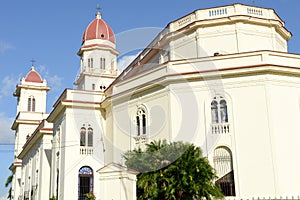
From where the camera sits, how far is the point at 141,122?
83.3 ft

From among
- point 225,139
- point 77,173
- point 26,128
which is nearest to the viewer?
point 225,139

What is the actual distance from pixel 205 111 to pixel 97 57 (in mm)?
25767

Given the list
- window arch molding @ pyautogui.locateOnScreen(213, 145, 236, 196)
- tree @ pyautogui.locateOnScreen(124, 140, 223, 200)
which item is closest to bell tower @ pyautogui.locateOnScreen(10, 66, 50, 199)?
window arch molding @ pyautogui.locateOnScreen(213, 145, 236, 196)

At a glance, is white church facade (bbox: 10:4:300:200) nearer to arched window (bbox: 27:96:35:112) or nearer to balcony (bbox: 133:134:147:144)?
balcony (bbox: 133:134:147:144)

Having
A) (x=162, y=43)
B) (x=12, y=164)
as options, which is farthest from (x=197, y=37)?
(x=12, y=164)

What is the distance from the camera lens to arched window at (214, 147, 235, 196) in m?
21.8

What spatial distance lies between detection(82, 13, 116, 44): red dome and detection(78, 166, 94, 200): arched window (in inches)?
877

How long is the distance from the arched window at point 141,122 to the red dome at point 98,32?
912 inches

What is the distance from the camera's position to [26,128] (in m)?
54.7

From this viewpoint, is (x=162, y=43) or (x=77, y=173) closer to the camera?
(x=77, y=173)

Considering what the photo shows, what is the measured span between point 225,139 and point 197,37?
8.63 m

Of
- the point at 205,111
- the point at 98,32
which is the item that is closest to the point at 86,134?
the point at 205,111

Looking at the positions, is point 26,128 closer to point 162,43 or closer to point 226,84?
point 162,43

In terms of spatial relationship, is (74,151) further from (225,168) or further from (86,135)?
(225,168)
